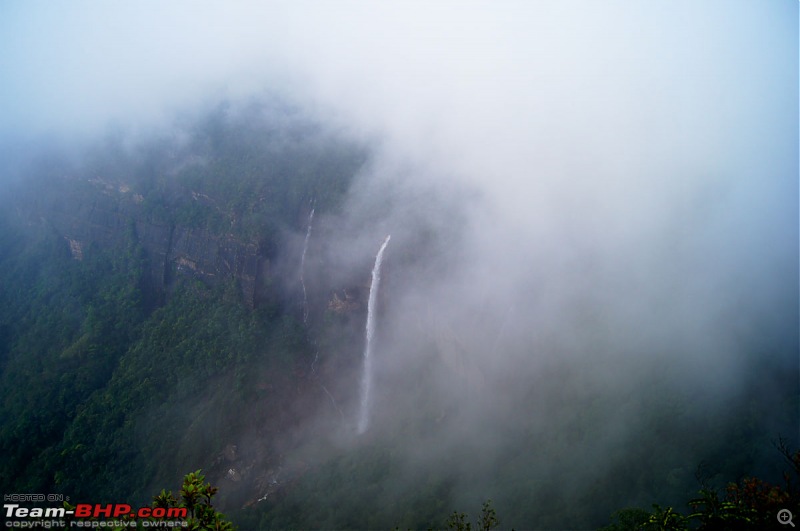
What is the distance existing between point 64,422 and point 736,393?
48.9m

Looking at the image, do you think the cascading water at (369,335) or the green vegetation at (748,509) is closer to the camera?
the green vegetation at (748,509)

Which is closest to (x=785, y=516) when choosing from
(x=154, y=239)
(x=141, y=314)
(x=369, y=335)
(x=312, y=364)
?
(x=369, y=335)

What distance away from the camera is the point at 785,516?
569 inches

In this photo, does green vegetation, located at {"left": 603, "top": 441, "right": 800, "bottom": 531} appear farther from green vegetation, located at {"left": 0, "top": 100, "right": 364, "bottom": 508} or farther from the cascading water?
green vegetation, located at {"left": 0, "top": 100, "right": 364, "bottom": 508}

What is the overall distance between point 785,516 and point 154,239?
164ft

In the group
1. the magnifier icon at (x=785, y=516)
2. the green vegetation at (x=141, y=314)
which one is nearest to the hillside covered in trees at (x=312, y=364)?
the green vegetation at (x=141, y=314)

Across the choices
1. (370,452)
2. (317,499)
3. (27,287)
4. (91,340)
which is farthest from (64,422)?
(370,452)

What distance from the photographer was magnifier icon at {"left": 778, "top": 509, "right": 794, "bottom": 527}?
1441cm

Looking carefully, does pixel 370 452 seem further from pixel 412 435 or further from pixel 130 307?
pixel 130 307

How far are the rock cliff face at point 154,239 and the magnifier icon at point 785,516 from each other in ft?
128

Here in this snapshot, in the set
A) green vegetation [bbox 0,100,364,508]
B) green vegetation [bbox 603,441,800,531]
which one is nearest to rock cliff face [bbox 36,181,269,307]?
green vegetation [bbox 0,100,364,508]

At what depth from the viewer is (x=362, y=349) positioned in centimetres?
4419

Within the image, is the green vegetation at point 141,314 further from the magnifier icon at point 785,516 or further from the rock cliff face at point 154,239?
the magnifier icon at point 785,516

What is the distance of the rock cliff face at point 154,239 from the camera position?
4522 cm
